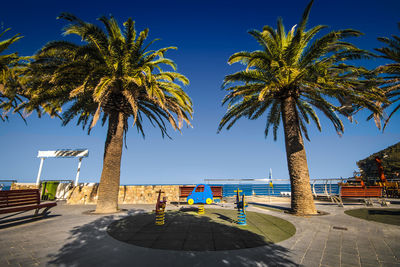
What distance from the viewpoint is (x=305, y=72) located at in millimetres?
7828

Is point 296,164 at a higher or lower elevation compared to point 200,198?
higher

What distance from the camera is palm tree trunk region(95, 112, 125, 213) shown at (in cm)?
864

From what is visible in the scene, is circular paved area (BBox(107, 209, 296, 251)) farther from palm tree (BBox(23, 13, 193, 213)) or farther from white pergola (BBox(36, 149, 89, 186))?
white pergola (BBox(36, 149, 89, 186))

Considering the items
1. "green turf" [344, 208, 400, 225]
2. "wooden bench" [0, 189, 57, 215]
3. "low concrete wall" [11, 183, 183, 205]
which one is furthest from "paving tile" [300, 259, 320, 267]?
"low concrete wall" [11, 183, 183, 205]

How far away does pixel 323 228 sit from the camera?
5.75m

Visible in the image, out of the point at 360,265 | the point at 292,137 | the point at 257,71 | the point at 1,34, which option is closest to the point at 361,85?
the point at 292,137

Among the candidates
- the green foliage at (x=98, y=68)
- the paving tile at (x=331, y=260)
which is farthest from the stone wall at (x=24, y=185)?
the paving tile at (x=331, y=260)

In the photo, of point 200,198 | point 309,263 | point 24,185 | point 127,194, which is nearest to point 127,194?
point 127,194

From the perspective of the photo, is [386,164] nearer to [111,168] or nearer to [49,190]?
[111,168]

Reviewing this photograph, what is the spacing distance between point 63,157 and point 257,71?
53.9 feet

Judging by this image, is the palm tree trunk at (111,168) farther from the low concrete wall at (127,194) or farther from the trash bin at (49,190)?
the trash bin at (49,190)

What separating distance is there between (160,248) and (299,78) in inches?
356

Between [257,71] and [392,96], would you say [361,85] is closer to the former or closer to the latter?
[257,71]

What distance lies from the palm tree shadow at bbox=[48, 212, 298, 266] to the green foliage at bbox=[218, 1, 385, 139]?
591 cm
